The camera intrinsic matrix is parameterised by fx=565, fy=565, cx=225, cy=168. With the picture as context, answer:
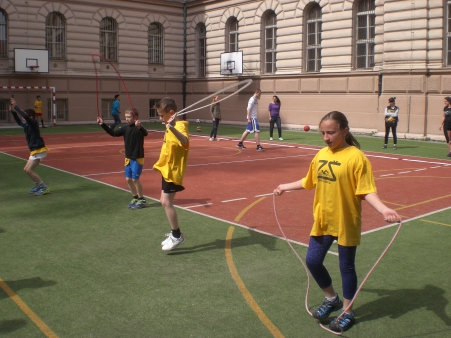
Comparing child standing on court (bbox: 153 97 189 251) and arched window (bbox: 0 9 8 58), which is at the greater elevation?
arched window (bbox: 0 9 8 58)

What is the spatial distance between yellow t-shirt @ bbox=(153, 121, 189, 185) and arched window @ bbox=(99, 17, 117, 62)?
103 ft

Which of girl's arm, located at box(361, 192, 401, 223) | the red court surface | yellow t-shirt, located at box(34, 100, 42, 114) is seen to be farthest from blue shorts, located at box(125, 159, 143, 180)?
yellow t-shirt, located at box(34, 100, 42, 114)

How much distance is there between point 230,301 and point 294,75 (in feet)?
90.9

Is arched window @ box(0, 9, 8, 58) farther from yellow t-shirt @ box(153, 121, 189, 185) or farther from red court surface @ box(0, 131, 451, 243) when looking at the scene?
yellow t-shirt @ box(153, 121, 189, 185)

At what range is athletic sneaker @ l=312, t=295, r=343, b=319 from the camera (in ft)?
17.6

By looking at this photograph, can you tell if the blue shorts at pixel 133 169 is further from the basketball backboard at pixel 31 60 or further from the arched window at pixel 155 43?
the arched window at pixel 155 43

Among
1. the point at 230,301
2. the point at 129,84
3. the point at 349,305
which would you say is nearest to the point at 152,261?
the point at 230,301

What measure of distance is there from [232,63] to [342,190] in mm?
31560

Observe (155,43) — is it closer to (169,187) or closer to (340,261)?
(169,187)

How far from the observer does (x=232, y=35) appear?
37875 mm

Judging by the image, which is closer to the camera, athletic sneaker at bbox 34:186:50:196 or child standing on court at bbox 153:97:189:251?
child standing on court at bbox 153:97:189:251

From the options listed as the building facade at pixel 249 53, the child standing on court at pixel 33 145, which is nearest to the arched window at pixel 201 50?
the building facade at pixel 249 53

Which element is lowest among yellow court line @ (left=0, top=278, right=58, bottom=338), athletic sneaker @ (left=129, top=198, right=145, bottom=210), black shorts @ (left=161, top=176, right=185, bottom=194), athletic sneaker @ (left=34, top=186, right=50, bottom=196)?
yellow court line @ (left=0, top=278, right=58, bottom=338)

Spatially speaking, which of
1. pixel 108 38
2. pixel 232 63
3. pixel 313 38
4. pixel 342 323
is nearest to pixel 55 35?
pixel 108 38
